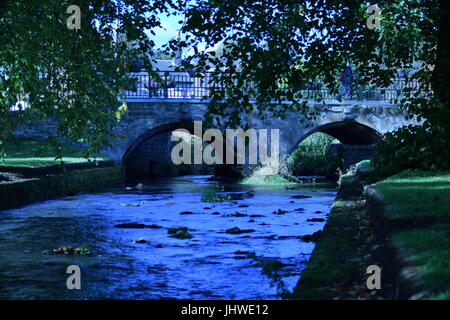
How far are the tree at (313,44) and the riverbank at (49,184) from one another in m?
6.66

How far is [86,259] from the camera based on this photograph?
443 inches

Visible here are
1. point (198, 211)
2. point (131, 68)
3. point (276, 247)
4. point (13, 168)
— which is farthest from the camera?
point (13, 168)

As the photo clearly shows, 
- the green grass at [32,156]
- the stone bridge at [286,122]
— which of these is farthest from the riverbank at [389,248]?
the stone bridge at [286,122]

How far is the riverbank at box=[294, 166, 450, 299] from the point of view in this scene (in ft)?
20.5

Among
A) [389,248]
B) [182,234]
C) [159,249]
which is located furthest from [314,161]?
[389,248]

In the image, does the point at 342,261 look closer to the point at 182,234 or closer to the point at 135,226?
the point at 182,234

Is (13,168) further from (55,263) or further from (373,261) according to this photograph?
(373,261)

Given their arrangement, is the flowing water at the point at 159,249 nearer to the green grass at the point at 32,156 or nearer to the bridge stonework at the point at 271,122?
the green grass at the point at 32,156

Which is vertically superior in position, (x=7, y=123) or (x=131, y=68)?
(x=131, y=68)

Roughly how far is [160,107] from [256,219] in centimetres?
2020

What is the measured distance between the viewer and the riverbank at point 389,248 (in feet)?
20.5

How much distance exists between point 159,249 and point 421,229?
16.4 ft

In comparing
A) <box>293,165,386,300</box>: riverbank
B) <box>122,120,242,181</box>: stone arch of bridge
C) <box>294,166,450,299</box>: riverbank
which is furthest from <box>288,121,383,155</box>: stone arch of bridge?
<box>293,165,386,300</box>: riverbank

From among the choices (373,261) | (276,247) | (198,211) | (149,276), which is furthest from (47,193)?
(373,261)
